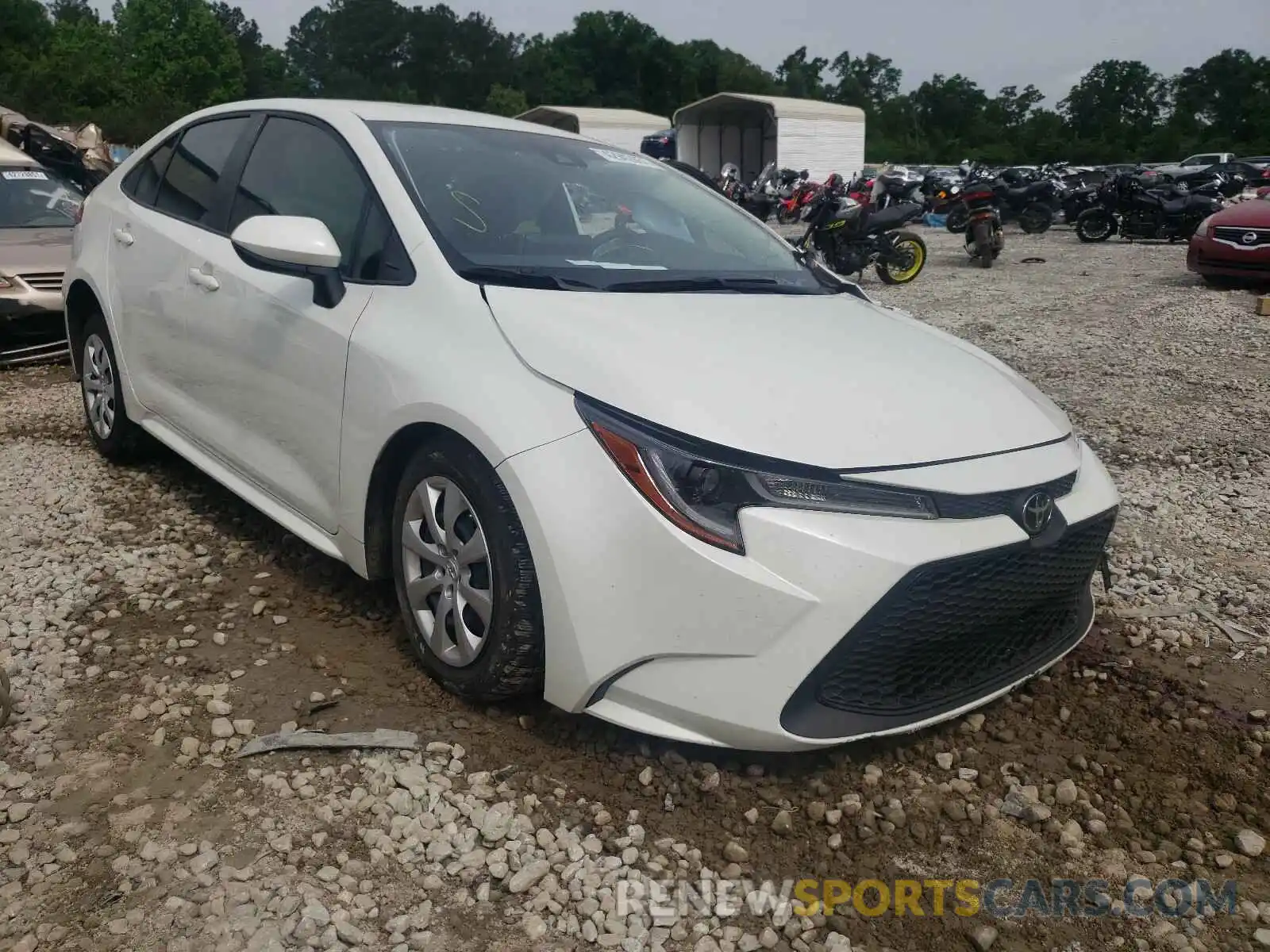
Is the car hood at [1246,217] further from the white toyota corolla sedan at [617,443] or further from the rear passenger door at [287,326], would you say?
the rear passenger door at [287,326]

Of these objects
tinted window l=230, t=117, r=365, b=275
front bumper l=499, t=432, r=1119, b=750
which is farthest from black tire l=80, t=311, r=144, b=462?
front bumper l=499, t=432, r=1119, b=750

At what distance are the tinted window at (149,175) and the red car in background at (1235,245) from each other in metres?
10.4

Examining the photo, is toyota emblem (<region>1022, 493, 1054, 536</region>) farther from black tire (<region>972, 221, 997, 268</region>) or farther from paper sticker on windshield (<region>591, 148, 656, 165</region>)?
black tire (<region>972, 221, 997, 268</region>)

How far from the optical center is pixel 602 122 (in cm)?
3606

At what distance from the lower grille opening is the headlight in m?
0.19

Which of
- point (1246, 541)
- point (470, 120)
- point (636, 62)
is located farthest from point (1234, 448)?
point (636, 62)

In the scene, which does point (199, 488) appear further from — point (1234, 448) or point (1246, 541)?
point (1234, 448)

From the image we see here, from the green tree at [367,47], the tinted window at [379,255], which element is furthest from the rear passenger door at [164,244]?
the green tree at [367,47]

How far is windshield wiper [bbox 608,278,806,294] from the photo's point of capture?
9.19ft

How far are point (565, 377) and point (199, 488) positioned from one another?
2.66m

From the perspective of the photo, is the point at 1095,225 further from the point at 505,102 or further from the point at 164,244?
the point at 505,102

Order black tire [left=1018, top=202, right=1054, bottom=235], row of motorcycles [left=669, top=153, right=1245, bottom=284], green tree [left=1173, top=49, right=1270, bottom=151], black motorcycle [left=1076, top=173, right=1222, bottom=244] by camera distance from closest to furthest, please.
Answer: row of motorcycles [left=669, top=153, right=1245, bottom=284], black motorcycle [left=1076, top=173, right=1222, bottom=244], black tire [left=1018, top=202, right=1054, bottom=235], green tree [left=1173, top=49, right=1270, bottom=151]

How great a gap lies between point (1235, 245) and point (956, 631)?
34.2 feet

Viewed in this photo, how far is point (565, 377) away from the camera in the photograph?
230cm
